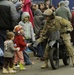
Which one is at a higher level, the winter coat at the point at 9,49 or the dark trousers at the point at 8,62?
the winter coat at the point at 9,49

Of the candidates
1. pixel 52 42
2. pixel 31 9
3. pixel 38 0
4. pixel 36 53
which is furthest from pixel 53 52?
pixel 38 0

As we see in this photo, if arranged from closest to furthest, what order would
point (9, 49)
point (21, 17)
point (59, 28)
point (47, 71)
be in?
point (9, 49) < point (47, 71) < point (59, 28) < point (21, 17)

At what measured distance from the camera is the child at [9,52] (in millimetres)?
11570

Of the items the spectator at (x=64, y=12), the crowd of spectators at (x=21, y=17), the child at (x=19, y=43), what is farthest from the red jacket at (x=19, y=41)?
the spectator at (x=64, y=12)

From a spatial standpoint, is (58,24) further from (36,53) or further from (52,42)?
(36,53)

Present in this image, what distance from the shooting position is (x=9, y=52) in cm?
1162

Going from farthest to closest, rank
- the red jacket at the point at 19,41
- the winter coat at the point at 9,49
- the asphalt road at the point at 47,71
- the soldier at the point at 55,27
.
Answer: the soldier at the point at 55,27 < the red jacket at the point at 19,41 < the asphalt road at the point at 47,71 < the winter coat at the point at 9,49

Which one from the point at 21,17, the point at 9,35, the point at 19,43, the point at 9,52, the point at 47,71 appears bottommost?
the point at 47,71

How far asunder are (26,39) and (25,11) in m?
1.38

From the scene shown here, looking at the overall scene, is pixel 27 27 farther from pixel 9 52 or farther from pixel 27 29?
pixel 9 52

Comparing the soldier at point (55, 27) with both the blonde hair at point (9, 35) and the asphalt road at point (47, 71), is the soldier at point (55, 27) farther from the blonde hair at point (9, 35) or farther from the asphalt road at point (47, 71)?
the blonde hair at point (9, 35)

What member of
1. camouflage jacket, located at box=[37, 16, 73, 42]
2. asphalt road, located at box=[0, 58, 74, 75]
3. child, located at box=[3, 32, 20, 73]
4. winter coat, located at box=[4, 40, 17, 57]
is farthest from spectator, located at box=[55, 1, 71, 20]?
winter coat, located at box=[4, 40, 17, 57]

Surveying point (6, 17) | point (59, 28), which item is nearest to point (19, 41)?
point (6, 17)

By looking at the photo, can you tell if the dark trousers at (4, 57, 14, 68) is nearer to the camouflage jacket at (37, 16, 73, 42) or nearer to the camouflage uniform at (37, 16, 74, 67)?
the camouflage uniform at (37, 16, 74, 67)
